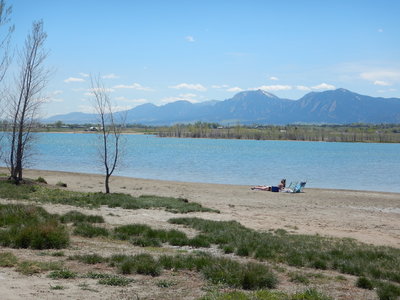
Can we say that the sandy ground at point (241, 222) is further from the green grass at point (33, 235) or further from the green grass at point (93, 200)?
the green grass at point (93, 200)

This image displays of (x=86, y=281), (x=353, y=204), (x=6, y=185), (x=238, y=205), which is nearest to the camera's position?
(x=86, y=281)

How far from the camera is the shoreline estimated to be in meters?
17.2

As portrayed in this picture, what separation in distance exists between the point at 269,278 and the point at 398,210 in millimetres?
22491

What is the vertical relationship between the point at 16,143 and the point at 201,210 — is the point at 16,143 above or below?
above

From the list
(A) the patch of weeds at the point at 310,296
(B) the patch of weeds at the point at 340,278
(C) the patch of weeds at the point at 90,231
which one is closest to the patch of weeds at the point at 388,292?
(B) the patch of weeds at the point at 340,278

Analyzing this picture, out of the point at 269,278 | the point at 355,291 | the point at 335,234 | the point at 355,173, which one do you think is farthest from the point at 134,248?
the point at 355,173

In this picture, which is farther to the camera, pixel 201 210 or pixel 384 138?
pixel 384 138

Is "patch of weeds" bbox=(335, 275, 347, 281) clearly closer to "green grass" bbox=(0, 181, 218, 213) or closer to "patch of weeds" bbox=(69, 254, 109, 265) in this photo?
"patch of weeds" bbox=(69, 254, 109, 265)

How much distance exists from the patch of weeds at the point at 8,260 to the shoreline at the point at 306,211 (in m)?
7.08

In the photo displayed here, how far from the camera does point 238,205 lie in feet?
83.5

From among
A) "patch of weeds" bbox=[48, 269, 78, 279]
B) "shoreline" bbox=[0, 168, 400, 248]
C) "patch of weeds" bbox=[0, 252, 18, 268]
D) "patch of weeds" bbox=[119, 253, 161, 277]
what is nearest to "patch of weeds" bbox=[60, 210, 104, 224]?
"shoreline" bbox=[0, 168, 400, 248]

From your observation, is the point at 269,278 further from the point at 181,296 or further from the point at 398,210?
the point at 398,210

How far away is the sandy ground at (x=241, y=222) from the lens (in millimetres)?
6801

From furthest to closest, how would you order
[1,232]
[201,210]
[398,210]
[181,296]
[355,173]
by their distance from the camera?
[355,173] → [398,210] → [201,210] → [1,232] → [181,296]
